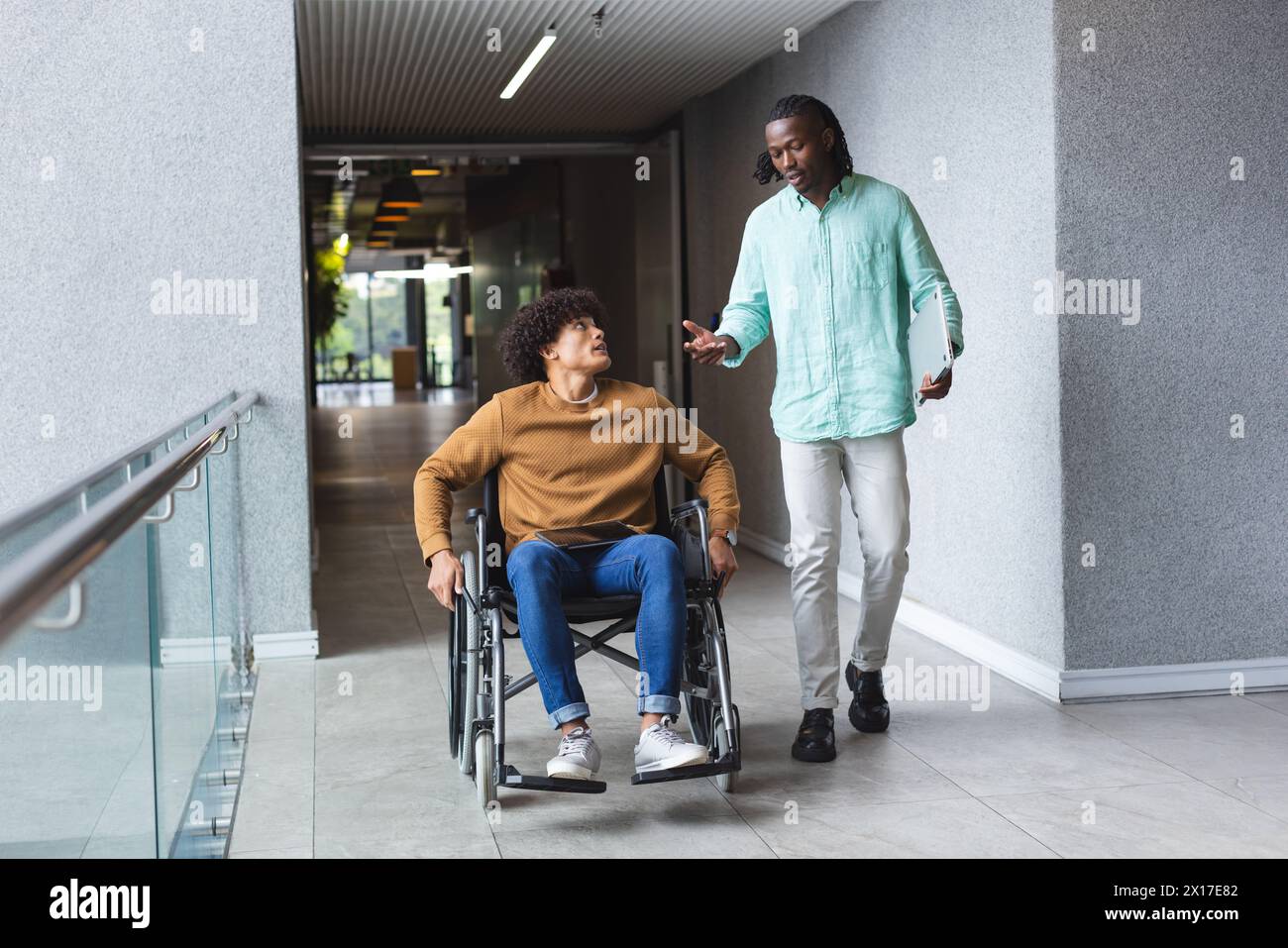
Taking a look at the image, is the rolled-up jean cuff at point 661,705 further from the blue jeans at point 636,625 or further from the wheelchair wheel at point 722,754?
the wheelchair wheel at point 722,754

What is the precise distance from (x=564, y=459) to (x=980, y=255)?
1.71 metres

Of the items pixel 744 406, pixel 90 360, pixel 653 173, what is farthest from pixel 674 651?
pixel 653 173

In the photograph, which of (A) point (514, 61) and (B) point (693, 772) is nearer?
(B) point (693, 772)

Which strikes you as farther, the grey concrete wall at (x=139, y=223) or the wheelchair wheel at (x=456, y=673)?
the grey concrete wall at (x=139, y=223)

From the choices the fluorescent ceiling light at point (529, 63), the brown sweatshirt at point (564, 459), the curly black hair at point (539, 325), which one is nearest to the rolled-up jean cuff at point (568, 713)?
the brown sweatshirt at point (564, 459)

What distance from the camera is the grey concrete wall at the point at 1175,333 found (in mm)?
3729

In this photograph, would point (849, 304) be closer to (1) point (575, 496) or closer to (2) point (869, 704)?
(1) point (575, 496)

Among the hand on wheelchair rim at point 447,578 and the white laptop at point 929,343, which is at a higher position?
the white laptop at point 929,343

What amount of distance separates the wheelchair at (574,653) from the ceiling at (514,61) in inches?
109

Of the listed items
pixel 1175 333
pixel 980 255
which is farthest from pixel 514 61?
pixel 1175 333

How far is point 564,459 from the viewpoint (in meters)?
3.17

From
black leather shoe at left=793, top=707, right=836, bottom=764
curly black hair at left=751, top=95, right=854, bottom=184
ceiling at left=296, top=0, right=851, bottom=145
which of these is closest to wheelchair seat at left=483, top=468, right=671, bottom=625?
black leather shoe at left=793, top=707, right=836, bottom=764

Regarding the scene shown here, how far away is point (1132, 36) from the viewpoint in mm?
3711
